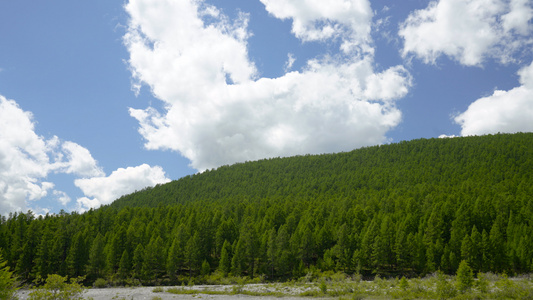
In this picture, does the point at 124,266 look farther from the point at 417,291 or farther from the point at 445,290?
the point at 445,290

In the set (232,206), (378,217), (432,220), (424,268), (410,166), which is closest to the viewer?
(424,268)

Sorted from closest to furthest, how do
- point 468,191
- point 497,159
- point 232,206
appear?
point 468,191 → point 232,206 → point 497,159

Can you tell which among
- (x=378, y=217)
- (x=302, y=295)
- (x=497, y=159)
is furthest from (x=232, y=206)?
(x=497, y=159)

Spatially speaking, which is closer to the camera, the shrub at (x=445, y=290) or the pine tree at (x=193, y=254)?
the shrub at (x=445, y=290)

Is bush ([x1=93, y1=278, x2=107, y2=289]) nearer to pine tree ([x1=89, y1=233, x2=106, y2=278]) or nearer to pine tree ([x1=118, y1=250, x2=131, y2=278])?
pine tree ([x1=118, y1=250, x2=131, y2=278])

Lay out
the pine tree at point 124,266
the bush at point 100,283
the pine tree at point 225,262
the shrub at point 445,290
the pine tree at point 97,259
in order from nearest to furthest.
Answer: the shrub at point 445,290
the bush at point 100,283
the pine tree at point 225,262
the pine tree at point 124,266
the pine tree at point 97,259

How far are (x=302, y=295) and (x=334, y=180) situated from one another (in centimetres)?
14094

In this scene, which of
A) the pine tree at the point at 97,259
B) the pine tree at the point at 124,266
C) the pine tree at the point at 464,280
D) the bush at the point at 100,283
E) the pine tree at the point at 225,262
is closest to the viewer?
the pine tree at the point at 464,280

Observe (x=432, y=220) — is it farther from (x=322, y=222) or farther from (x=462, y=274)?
(x=462, y=274)

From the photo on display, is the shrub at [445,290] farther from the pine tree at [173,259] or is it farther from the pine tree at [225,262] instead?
the pine tree at [173,259]

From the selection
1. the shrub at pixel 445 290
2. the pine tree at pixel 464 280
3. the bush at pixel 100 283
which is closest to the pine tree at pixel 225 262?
the bush at pixel 100 283

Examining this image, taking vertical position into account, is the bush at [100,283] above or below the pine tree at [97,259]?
below

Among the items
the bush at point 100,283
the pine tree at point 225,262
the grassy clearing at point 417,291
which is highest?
the pine tree at point 225,262

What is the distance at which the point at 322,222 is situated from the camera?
332ft
